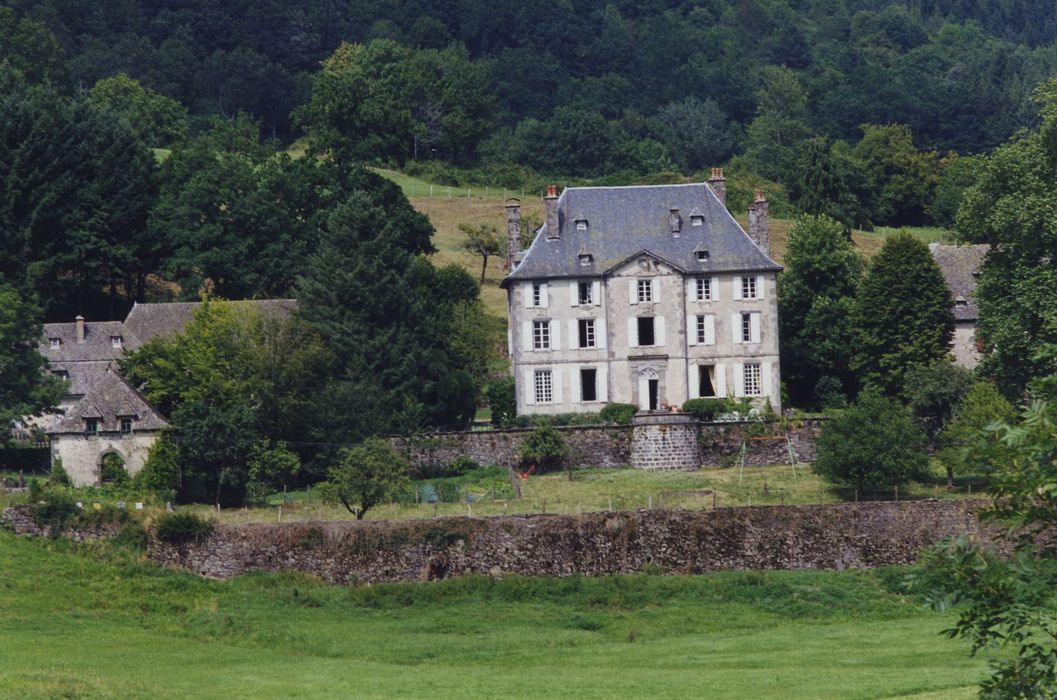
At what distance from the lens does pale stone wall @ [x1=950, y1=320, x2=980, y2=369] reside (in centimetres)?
8669

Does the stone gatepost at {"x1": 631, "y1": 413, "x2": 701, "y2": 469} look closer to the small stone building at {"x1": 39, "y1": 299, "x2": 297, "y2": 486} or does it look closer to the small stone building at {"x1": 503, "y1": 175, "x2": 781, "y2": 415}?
the small stone building at {"x1": 503, "y1": 175, "x2": 781, "y2": 415}

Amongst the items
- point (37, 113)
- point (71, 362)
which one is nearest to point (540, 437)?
point (71, 362)

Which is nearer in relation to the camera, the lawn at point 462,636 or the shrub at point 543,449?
the lawn at point 462,636

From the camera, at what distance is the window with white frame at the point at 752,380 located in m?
82.1

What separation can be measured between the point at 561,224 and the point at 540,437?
37.0 ft

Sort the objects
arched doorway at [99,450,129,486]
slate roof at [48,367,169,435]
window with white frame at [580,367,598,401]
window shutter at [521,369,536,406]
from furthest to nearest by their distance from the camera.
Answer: window with white frame at [580,367,598,401]
window shutter at [521,369,536,406]
slate roof at [48,367,169,435]
arched doorway at [99,450,129,486]

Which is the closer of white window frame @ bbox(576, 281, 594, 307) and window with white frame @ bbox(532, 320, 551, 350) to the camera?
window with white frame @ bbox(532, 320, 551, 350)

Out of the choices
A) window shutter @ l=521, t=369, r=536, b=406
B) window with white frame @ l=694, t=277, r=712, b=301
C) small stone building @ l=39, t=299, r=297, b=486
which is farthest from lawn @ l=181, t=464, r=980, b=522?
window with white frame @ l=694, t=277, r=712, b=301

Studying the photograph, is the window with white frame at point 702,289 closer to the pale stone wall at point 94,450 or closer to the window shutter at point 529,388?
the window shutter at point 529,388

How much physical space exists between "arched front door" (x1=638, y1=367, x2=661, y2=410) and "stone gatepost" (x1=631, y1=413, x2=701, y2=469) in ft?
18.1

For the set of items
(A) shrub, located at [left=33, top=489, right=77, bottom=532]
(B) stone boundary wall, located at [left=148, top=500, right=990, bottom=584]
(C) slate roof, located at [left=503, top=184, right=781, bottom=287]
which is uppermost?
(C) slate roof, located at [left=503, top=184, right=781, bottom=287]

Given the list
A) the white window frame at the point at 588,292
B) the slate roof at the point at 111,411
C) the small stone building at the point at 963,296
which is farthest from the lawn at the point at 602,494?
the small stone building at the point at 963,296

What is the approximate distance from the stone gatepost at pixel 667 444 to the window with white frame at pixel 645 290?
7.39 meters

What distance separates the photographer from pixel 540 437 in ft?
250
